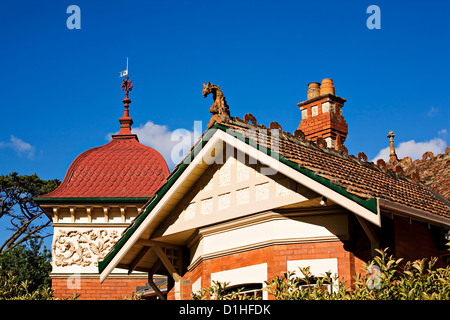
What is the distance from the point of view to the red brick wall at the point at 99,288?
22.5 metres

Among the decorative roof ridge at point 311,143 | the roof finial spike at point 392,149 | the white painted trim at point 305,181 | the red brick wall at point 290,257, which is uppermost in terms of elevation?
the roof finial spike at point 392,149

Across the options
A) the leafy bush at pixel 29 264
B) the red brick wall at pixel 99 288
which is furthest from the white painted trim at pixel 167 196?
the leafy bush at pixel 29 264

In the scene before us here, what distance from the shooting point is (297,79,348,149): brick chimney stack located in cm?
1891

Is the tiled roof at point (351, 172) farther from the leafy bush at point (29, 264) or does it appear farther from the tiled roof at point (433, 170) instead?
the leafy bush at point (29, 264)

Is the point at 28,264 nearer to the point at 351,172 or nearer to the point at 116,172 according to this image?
the point at 116,172

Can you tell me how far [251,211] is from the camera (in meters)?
13.1

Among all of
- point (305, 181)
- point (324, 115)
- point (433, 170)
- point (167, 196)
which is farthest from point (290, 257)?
point (433, 170)

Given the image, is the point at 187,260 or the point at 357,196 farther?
the point at 187,260

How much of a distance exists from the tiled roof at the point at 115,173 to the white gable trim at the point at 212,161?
8901 mm

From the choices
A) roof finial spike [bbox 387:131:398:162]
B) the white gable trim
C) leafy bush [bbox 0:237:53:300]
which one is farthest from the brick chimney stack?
leafy bush [bbox 0:237:53:300]

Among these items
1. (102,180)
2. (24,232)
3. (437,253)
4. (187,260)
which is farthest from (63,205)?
(24,232)
